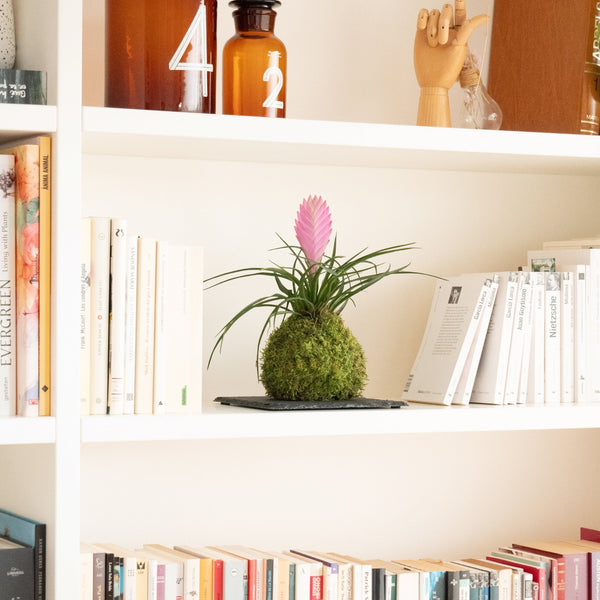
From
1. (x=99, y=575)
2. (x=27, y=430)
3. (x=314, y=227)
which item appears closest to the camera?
(x=27, y=430)

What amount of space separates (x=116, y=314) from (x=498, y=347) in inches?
23.0

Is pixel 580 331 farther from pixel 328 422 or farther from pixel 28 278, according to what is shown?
pixel 28 278

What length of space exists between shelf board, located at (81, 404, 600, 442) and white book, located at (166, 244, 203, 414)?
0.04m

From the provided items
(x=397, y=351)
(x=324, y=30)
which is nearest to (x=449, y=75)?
(x=324, y=30)

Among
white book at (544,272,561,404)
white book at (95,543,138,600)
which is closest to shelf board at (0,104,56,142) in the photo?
white book at (95,543,138,600)

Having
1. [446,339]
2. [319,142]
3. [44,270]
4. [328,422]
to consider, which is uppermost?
[319,142]

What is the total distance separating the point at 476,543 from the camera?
184 centimetres

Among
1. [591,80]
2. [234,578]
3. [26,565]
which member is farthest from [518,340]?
[26,565]

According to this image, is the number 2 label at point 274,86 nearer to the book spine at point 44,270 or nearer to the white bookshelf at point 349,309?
the white bookshelf at point 349,309

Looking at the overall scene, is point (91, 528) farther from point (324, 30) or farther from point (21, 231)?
point (324, 30)

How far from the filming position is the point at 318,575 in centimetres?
147

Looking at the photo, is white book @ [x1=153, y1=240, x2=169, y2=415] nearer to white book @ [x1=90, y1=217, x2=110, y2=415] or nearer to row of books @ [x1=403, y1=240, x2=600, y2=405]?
white book @ [x1=90, y1=217, x2=110, y2=415]

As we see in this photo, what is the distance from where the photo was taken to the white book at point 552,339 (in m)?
1.60

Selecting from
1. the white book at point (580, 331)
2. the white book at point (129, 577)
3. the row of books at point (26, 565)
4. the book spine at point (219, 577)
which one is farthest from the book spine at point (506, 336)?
the row of books at point (26, 565)
